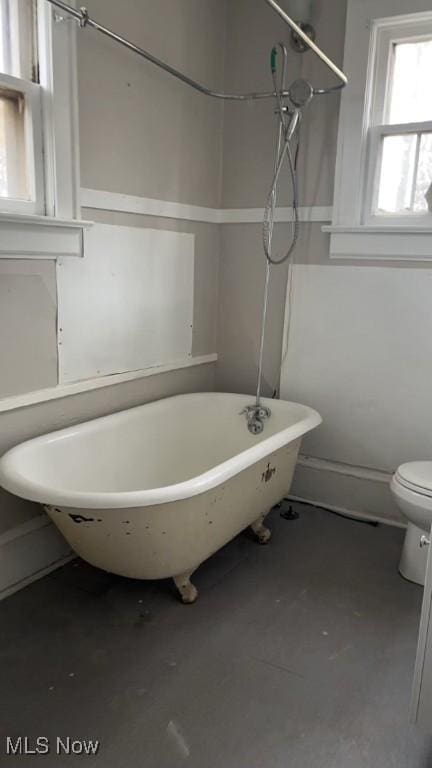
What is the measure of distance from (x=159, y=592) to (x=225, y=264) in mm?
1661

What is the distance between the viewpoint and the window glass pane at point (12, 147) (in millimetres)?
1828

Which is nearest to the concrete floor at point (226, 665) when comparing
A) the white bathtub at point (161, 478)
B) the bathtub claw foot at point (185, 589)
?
the bathtub claw foot at point (185, 589)

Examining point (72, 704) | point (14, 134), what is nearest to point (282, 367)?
point (14, 134)

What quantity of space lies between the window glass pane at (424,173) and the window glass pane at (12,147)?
62.4 inches

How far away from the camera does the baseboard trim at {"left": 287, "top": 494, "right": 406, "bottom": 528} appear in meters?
2.63

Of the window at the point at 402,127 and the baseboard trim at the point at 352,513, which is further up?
the window at the point at 402,127

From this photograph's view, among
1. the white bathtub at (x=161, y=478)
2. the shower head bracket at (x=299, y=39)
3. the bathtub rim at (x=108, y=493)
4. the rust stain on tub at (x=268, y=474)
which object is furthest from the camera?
the shower head bracket at (x=299, y=39)

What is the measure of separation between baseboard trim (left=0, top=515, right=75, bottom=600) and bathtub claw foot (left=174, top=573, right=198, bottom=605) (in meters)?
0.51

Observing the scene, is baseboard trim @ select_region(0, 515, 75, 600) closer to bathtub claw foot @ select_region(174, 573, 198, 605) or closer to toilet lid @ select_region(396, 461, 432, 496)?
bathtub claw foot @ select_region(174, 573, 198, 605)

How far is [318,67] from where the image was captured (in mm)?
2553

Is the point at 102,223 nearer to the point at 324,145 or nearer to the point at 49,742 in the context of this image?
the point at 324,145

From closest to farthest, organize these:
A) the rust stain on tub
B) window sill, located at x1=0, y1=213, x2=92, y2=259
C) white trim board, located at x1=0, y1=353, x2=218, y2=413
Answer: window sill, located at x1=0, y1=213, x2=92, y2=259 < white trim board, located at x1=0, y1=353, x2=218, y2=413 < the rust stain on tub

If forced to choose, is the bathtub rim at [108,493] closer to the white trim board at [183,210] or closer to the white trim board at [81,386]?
the white trim board at [81,386]

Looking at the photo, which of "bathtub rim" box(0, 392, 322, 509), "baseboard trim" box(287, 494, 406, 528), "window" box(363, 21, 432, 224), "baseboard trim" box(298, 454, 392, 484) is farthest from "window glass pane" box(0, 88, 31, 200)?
"baseboard trim" box(287, 494, 406, 528)
